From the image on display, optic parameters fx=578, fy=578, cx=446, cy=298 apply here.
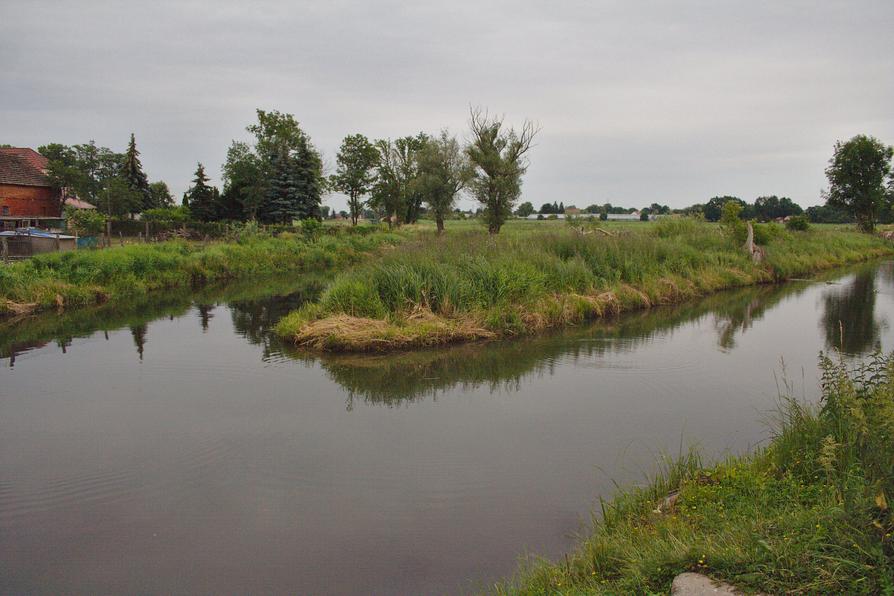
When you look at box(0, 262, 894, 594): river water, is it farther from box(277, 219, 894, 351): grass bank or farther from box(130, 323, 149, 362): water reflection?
box(277, 219, 894, 351): grass bank

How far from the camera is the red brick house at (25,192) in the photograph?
37.1 meters

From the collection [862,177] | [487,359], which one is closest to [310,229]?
[487,359]

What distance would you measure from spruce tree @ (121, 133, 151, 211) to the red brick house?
29.3ft

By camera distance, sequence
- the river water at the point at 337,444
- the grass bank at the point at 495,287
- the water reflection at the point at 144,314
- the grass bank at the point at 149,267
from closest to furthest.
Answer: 1. the river water at the point at 337,444
2. the grass bank at the point at 495,287
3. the water reflection at the point at 144,314
4. the grass bank at the point at 149,267

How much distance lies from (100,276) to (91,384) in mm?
10192

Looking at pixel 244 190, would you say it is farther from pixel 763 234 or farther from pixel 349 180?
pixel 763 234

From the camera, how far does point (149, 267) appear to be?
789 inches

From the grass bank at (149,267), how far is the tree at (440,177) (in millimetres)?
13913

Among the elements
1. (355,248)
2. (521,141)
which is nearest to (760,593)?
(355,248)

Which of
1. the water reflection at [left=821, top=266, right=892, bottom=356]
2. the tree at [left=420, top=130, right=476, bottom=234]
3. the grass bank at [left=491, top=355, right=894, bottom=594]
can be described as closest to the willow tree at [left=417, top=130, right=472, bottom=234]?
the tree at [left=420, top=130, right=476, bottom=234]

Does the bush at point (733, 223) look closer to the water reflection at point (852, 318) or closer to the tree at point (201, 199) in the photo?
the water reflection at point (852, 318)

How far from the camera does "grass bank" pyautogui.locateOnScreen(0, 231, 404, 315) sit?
15711 millimetres

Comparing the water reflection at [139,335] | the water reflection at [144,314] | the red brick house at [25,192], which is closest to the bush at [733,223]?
the water reflection at [144,314]

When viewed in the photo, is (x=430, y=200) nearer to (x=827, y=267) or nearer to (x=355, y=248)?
(x=355, y=248)
